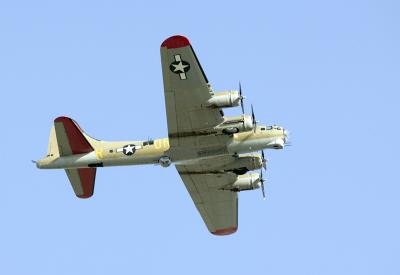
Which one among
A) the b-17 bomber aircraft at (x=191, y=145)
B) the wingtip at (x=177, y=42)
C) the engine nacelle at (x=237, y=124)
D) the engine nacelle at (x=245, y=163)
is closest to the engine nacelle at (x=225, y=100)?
the b-17 bomber aircraft at (x=191, y=145)

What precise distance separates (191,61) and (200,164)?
25.6 feet

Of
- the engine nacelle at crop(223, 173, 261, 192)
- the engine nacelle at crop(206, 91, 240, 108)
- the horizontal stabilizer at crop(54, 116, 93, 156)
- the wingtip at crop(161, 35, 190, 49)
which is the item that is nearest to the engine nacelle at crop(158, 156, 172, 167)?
the horizontal stabilizer at crop(54, 116, 93, 156)

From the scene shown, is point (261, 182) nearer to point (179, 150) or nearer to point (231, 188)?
point (231, 188)

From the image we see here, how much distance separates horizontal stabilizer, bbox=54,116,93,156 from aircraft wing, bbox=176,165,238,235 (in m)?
5.65

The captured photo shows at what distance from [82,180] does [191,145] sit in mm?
7182

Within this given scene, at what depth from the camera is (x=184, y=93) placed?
136 ft

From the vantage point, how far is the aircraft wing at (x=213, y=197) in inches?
1884

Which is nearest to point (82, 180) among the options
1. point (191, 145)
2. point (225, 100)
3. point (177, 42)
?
point (191, 145)

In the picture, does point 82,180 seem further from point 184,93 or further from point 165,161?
point 184,93

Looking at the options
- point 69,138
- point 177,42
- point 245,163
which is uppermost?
point 177,42

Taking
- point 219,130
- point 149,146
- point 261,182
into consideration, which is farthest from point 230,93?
point 261,182

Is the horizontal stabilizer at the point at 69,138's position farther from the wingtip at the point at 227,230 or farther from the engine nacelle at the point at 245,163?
the wingtip at the point at 227,230

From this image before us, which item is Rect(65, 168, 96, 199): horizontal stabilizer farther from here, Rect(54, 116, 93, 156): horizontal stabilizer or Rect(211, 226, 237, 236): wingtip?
Rect(211, 226, 237, 236): wingtip

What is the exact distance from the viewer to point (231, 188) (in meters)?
49.0
